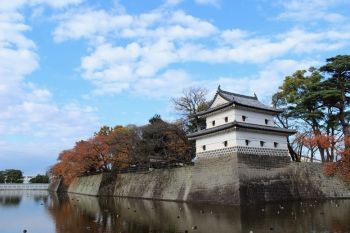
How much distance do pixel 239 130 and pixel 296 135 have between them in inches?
525

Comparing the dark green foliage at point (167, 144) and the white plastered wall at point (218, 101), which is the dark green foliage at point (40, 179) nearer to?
the dark green foliage at point (167, 144)

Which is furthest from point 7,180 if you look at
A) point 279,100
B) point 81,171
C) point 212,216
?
point 212,216

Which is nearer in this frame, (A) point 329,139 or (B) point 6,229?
(B) point 6,229

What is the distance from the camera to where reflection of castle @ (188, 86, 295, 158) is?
2766 centimetres

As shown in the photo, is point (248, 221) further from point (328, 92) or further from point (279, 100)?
point (279, 100)

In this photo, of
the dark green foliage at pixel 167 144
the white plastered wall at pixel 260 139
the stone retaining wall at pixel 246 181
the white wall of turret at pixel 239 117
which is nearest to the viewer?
the stone retaining wall at pixel 246 181

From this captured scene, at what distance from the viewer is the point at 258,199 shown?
26312 mm

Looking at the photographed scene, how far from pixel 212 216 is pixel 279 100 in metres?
22.7

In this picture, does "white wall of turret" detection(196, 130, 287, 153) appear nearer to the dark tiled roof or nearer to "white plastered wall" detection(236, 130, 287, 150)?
"white plastered wall" detection(236, 130, 287, 150)

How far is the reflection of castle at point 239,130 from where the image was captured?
90.7 ft

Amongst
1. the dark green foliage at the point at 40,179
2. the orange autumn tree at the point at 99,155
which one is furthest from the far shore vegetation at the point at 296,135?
the dark green foliage at the point at 40,179

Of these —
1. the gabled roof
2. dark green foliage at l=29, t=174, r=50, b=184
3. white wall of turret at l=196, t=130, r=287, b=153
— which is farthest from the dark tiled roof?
dark green foliage at l=29, t=174, r=50, b=184

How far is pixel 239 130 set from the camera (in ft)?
90.3

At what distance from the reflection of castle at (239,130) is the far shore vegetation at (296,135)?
5.46 meters
